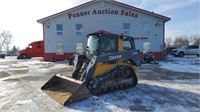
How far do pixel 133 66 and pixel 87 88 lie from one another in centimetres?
275

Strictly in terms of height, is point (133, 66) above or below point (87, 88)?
above

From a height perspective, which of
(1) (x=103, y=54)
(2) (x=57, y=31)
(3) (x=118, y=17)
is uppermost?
(3) (x=118, y=17)

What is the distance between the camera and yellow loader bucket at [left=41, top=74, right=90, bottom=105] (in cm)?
671

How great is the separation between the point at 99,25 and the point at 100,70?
16.8 m

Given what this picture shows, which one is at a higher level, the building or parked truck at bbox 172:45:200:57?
the building

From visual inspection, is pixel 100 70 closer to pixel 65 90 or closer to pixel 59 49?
pixel 65 90

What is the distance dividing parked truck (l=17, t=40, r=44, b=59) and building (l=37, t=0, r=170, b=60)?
185 inches

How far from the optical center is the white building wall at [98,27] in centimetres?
2439

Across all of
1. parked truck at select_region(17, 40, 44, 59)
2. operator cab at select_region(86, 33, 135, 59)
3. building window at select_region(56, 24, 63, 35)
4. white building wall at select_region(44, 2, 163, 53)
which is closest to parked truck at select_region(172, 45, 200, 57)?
white building wall at select_region(44, 2, 163, 53)

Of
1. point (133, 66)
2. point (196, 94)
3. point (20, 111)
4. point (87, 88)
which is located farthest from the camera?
point (133, 66)

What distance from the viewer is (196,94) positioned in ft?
26.8

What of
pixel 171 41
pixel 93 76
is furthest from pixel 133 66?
pixel 171 41

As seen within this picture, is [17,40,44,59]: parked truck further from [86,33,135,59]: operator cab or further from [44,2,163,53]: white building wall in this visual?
[86,33,135,59]: operator cab

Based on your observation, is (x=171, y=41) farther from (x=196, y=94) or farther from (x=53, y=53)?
(x=196, y=94)
